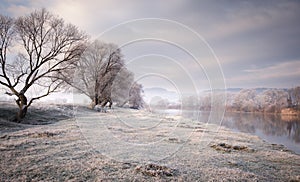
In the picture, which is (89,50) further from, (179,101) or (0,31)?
(179,101)

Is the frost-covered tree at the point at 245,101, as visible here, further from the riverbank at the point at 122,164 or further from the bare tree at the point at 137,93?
the riverbank at the point at 122,164

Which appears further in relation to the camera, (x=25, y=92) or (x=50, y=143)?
(x=25, y=92)

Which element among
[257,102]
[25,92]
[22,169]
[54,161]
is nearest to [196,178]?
[54,161]

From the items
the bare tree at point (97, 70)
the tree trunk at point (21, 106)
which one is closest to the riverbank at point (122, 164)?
the tree trunk at point (21, 106)

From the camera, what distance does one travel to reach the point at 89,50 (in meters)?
23.7

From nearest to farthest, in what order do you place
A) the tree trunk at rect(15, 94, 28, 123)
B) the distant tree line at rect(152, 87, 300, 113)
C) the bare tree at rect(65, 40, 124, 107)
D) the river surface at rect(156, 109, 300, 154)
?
the river surface at rect(156, 109, 300, 154) → the tree trunk at rect(15, 94, 28, 123) → the bare tree at rect(65, 40, 124, 107) → the distant tree line at rect(152, 87, 300, 113)

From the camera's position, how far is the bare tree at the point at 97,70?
23703 millimetres

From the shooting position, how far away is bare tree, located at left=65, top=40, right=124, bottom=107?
2370 cm

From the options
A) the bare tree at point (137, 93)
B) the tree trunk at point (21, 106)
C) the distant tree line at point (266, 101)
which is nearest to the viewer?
the tree trunk at point (21, 106)

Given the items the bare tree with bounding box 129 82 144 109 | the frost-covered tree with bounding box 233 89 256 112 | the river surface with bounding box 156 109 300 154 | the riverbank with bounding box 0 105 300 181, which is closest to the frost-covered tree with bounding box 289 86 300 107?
the frost-covered tree with bounding box 233 89 256 112

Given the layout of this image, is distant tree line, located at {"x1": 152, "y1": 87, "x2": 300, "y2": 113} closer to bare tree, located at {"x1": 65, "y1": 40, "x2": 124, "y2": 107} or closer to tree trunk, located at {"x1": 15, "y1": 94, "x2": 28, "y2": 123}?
bare tree, located at {"x1": 65, "y1": 40, "x2": 124, "y2": 107}

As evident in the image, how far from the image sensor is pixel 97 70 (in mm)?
28469

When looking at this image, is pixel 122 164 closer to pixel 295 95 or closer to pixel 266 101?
pixel 266 101

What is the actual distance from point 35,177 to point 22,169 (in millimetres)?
850
